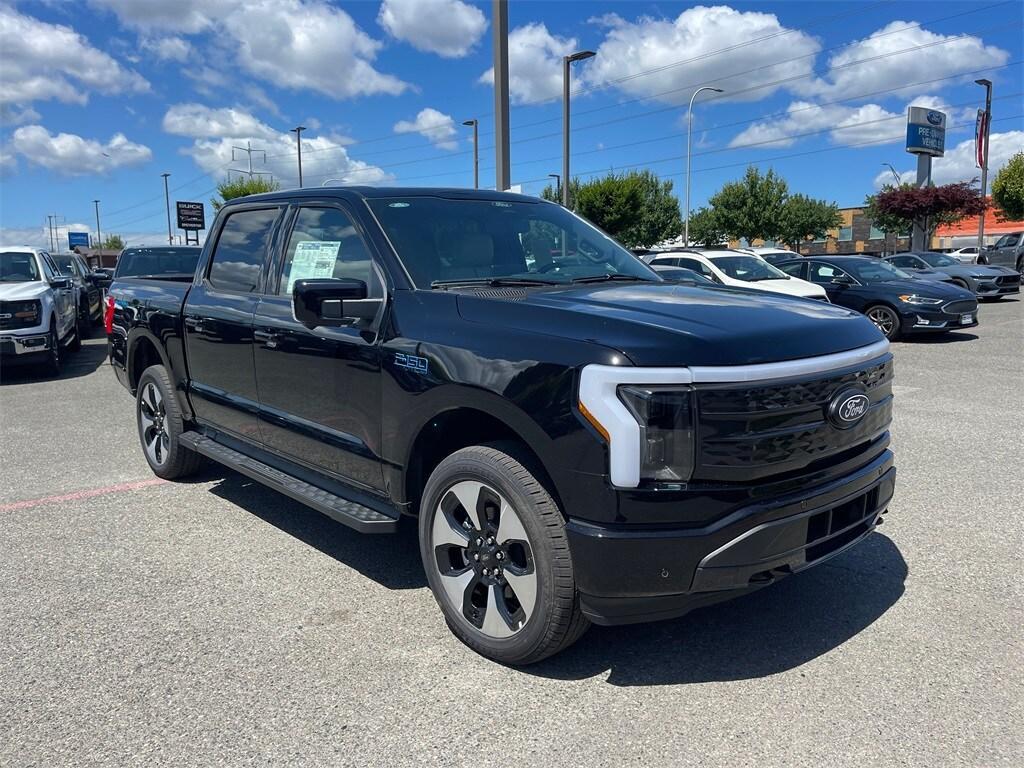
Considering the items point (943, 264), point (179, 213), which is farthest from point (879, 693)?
point (179, 213)

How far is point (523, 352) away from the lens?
9.38ft

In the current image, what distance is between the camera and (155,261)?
1345 centimetres

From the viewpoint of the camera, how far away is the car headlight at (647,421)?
2561 mm

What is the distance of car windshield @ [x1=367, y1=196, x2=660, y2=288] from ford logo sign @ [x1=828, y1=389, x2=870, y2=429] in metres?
1.42

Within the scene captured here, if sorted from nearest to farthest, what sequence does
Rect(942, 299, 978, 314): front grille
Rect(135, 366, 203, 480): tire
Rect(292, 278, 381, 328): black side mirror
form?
Rect(292, 278, 381, 328): black side mirror < Rect(135, 366, 203, 480): tire < Rect(942, 299, 978, 314): front grille

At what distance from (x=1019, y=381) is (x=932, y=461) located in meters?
4.42

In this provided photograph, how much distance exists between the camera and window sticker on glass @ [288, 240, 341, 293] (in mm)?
3994

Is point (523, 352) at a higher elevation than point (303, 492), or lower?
higher

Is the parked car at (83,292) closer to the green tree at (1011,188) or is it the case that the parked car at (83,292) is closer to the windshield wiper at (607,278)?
the windshield wiper at (607,278)

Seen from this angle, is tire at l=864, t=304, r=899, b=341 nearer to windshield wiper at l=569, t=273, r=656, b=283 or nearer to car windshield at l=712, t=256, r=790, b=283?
car windshield at l=712, t=256, r=790, b=283

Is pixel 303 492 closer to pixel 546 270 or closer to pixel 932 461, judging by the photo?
pixel 546 270

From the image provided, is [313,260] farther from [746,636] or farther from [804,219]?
[804,219]

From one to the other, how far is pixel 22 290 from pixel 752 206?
54457mm

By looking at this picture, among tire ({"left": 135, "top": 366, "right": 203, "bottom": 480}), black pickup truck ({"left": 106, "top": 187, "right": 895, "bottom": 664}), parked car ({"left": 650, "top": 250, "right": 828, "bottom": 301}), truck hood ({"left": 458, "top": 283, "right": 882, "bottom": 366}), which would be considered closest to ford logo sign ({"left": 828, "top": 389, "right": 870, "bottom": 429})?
black pickup truck ({"left": 106, "top": 187, "right": 895, "bottom": 664})
